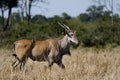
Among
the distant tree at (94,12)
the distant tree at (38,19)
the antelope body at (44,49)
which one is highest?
the antelope body at (44,49)

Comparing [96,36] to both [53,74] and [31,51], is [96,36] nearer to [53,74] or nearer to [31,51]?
[31,51]

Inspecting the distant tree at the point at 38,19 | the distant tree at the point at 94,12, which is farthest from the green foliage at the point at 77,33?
the distant tree at the point at 94,12

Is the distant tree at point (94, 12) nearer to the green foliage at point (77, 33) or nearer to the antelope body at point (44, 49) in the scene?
the green foliage at point (77, 33)

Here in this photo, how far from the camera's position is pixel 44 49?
1272cm

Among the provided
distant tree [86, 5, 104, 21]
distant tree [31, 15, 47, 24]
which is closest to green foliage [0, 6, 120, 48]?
distant tree [31, 15, 47, 24]

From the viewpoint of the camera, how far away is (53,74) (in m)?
7.91

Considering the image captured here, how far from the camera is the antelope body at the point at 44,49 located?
12.1m

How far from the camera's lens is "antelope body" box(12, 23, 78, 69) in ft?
39.7

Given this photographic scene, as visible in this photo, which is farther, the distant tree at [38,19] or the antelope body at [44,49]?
the distant tree at [38,19]

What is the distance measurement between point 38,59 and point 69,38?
1.51 m

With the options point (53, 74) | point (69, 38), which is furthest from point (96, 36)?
point (53, 74)

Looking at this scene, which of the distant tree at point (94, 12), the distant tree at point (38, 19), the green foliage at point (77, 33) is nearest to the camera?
the green foliage at point (77, 33)

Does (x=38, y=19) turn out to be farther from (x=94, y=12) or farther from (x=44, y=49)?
(x=44, y=49)

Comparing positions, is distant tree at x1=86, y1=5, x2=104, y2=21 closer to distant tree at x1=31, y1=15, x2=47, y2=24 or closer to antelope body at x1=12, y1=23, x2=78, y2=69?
distant tree at x1=31, y1=15, x2=47, y2=24
